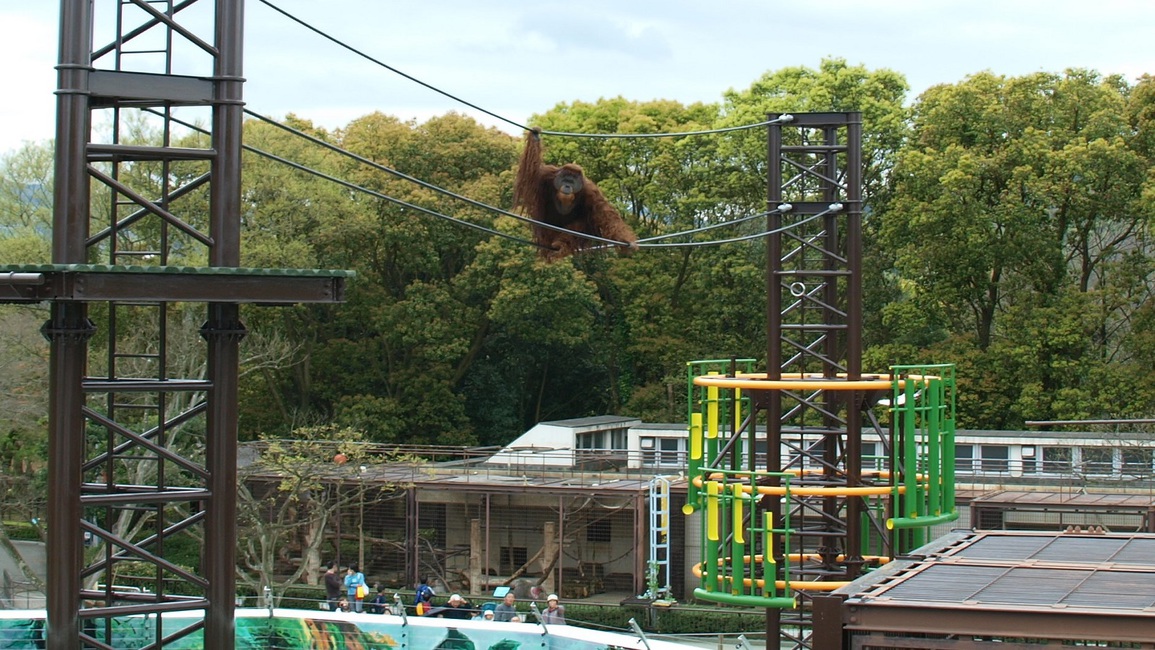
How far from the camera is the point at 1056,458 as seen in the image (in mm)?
32719

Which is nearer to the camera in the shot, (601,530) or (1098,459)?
(601,530)

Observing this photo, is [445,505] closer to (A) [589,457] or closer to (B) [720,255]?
(A) [589,457]

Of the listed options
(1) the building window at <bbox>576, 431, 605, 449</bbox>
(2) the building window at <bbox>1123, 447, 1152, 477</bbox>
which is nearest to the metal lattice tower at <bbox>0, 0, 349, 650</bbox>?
(2) the building window at <bbox>1123, 447, 1152, 477</bbox>

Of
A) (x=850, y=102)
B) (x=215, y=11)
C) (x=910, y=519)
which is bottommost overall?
(x=910, y=519)

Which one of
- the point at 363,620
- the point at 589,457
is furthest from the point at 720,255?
the point at 363,620

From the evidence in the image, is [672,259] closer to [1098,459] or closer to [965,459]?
[965,459]

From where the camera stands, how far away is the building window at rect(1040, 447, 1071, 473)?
32.0 m

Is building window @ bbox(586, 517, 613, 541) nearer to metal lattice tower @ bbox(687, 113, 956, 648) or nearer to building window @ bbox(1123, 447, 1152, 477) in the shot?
building window @ bbox(1123, 447, 1152, 477)

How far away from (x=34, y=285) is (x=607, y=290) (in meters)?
34.9

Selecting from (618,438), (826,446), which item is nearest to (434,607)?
(826,446)

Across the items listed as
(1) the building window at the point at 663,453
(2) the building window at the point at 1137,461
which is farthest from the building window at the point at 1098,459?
(1) the building window at the point at 663,453

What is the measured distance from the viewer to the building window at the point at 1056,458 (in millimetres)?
32000

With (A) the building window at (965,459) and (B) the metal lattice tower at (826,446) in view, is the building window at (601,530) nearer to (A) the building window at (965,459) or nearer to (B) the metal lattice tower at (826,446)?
(A) the building window at (965,459)

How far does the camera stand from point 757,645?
23.2m
